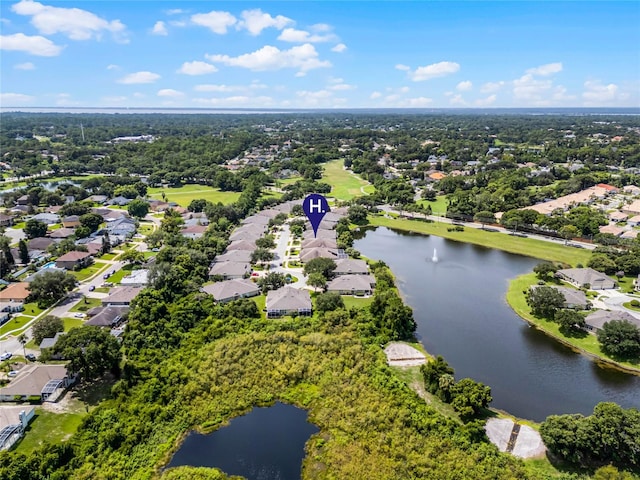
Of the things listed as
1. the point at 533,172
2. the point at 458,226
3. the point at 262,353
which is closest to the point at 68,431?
the point at 262,353

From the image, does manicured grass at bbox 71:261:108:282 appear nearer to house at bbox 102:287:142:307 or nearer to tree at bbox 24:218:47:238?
house at bbox 102:287:142:307

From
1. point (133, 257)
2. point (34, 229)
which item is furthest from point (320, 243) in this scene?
point (34, 229)

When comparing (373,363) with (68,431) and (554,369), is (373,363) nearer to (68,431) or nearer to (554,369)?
(554,369)

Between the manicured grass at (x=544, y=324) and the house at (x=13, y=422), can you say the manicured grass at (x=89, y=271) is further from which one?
the manicured grass at (x=544, y=324)

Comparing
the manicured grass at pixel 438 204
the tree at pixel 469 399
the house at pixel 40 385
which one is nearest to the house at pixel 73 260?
the house at pixel 40 385

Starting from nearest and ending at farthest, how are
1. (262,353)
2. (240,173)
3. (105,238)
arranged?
(262,353)
(105,238)
(240,173)

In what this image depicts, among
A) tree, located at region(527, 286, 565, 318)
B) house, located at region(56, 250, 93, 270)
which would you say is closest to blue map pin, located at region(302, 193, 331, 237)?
tree, located at region(527, 286, 565, 318)

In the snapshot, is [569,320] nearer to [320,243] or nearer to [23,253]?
[320,243]
